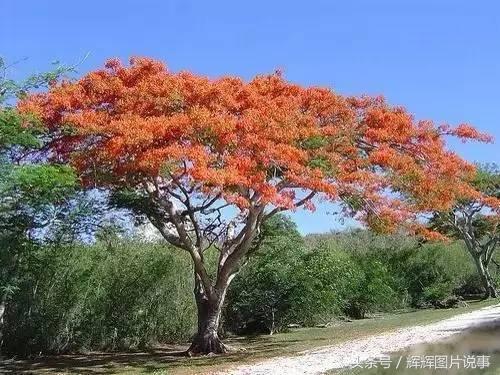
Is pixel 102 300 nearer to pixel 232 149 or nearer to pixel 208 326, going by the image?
pixel 208 326

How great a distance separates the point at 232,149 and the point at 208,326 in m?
4.59

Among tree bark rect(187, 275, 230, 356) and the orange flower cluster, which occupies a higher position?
the orange flower cluster

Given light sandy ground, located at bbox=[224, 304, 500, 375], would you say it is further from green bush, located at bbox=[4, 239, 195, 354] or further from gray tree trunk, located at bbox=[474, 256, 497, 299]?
gray tree trunk, located at bbox=[474, 256, 497, 299]

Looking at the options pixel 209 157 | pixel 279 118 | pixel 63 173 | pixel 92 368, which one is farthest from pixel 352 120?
pixel 92 368

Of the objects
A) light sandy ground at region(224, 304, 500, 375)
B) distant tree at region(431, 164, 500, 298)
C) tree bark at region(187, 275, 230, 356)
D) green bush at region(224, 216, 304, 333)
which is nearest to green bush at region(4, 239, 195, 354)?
green bush at region(224, 216, 304, 333)

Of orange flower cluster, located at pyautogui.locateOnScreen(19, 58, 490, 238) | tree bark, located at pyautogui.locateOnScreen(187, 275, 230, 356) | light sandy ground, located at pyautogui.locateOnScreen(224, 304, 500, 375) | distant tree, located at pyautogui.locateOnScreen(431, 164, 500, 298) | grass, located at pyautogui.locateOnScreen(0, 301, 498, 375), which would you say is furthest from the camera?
distant tree, located at pyautogui.locateOnScreen(431, 164, 500, 298)

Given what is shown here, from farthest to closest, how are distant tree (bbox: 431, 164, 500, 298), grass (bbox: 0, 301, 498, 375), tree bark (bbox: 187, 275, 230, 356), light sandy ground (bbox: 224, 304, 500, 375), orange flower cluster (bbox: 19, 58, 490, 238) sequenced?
distant tree (bbox: 431, 164, 500, 298), tree bark (bbox: 187, 275, 230, 356), grass (bbox: 0, 301, 498, 375), orange flower cluster (bbox: 19, 58, 490, 238), light sandy ground (bbox: 224, 304, 500, 375)

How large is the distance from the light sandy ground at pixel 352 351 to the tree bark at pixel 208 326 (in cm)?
214

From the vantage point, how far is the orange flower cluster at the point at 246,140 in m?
11.1

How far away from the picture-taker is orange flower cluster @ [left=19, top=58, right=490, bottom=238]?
11.1 m

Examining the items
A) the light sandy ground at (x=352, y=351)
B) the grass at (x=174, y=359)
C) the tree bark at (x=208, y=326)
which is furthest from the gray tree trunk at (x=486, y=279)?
the tree bark at (x=208, y=326)

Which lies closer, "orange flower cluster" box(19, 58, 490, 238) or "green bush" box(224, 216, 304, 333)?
"orange flower cluster" box(19, 58, 490, 238)

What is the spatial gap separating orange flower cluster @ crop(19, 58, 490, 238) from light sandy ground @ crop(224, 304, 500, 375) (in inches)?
101

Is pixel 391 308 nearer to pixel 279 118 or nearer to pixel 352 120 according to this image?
pixel 352 120
